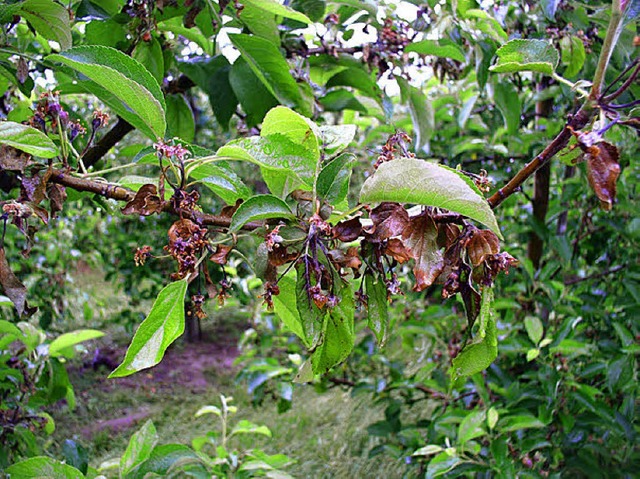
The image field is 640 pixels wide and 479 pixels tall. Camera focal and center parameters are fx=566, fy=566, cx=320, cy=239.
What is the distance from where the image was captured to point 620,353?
1.17 metres

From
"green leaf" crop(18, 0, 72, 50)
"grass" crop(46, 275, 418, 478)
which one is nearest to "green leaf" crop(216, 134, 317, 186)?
"green leaf" crop(18, 0, 72, 50)

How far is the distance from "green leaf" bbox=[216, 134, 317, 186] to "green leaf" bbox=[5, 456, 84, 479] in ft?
1.26

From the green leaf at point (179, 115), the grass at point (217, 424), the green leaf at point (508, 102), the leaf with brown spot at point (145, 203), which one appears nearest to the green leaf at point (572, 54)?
the green leaf at point (508, 102)

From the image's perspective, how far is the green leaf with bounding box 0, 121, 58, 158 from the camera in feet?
1.18

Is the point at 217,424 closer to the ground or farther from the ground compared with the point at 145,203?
closer to the ground

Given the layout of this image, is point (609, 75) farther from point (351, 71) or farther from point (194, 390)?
point (194, 390)

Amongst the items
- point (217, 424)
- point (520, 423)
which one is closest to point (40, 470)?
point (520, 423)

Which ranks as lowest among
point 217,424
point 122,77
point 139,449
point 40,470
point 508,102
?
point 217,424

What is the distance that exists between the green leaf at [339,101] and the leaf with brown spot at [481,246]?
0.52 meters

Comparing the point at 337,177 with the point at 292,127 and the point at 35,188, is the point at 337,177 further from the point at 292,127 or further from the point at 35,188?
the point at 35,188

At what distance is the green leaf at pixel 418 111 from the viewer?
0.82 m

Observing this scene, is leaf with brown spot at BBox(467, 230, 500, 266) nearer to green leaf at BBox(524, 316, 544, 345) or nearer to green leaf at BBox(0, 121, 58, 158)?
green leaf at BBox(0, 121, 58, 158)

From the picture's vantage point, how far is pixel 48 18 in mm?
495

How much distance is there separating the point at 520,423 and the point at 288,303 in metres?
0.70
